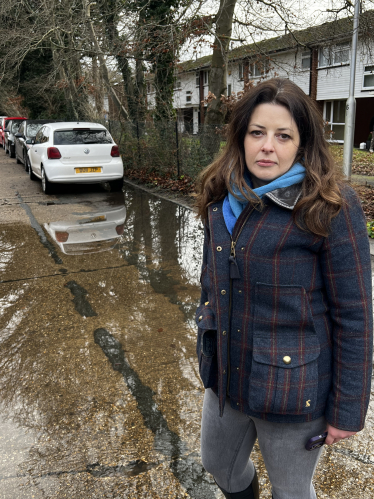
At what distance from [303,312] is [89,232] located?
6112mm

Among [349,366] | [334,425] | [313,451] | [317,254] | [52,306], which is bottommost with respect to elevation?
[52,306]

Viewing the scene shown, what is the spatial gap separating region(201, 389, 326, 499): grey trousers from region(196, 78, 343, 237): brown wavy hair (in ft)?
2.25

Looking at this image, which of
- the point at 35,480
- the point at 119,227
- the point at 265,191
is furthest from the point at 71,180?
the point at 265,191

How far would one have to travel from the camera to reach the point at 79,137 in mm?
10508

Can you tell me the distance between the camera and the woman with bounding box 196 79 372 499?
1.47 m

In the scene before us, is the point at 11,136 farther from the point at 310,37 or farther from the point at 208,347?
the point at 208,347

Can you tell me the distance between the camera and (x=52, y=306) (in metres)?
4.57

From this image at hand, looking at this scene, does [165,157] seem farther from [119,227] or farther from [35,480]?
[35,480]

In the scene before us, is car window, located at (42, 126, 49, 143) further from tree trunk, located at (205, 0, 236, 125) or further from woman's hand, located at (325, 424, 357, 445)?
woman's hand, located at (325, 424, 357, 445)

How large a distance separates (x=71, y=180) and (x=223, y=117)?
3834 mm

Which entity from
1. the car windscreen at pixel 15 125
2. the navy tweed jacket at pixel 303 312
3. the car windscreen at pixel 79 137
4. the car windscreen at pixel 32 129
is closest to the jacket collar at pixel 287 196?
the navy tweed jacket at pixel 303 312

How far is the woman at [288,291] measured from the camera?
147 cm

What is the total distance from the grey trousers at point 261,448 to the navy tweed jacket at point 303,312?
0.22 feet

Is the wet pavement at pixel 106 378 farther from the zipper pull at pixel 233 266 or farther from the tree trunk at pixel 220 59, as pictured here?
the tree trunk at pixel 220 59
